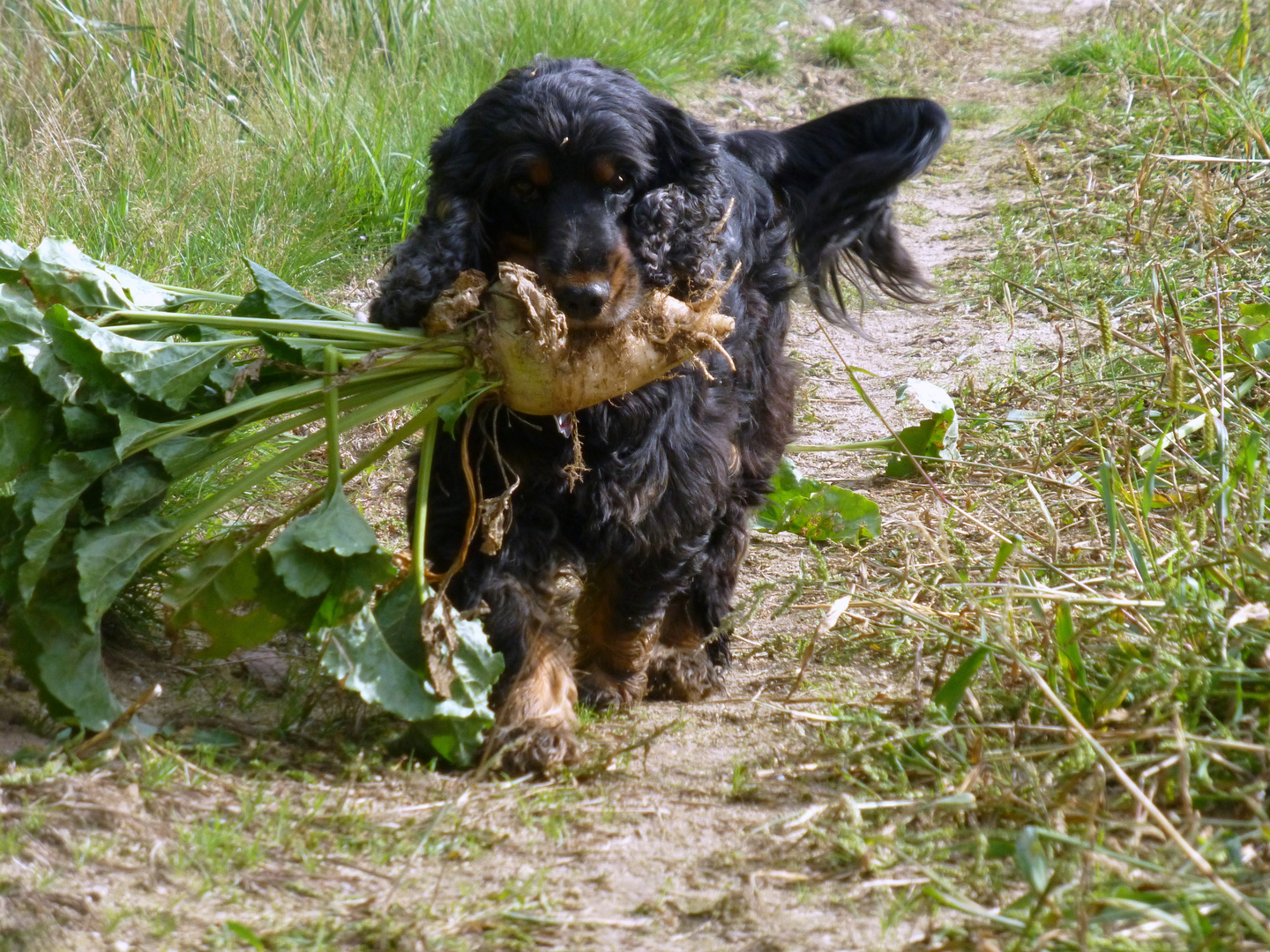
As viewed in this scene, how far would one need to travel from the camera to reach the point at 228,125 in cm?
550

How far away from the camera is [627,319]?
2756 millimetres

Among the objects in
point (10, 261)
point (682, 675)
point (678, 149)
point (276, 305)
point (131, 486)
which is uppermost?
point (678, 149)

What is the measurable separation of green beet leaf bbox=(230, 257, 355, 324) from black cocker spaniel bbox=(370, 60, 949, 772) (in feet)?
0.46

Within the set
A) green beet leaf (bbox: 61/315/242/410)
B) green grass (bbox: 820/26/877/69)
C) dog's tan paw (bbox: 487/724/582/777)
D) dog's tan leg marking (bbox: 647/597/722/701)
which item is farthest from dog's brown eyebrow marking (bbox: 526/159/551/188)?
green grass (bbox: 820/26/877/69)

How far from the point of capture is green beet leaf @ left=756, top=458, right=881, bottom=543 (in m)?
4.07

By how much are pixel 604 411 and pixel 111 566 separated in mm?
1083

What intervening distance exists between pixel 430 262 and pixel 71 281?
0.74 m

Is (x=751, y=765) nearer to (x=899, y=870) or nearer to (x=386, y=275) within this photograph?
(x=899, y=870)

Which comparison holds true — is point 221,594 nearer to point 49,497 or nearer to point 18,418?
point 49,497

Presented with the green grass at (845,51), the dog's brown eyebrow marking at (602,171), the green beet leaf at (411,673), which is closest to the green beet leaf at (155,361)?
the green beet leaf at (411,673)

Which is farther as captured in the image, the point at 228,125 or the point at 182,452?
the point at 228,125

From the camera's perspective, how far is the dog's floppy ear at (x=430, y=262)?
9.07 ft

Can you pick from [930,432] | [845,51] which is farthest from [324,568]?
[845,51]

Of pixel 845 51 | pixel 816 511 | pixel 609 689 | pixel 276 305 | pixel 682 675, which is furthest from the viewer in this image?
pixel 845 51
